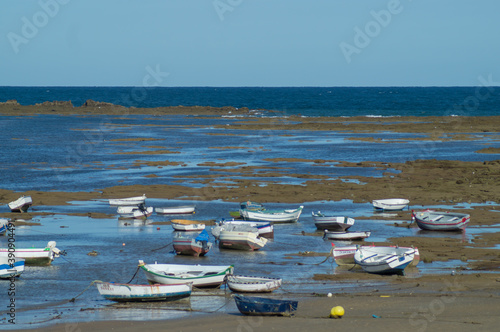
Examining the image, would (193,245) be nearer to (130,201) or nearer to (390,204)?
(130,201)

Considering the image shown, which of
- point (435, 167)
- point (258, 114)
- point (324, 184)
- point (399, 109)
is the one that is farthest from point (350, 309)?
point (399, 109)

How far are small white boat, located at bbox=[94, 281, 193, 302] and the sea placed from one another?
243mm

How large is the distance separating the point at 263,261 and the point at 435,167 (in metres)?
26.3

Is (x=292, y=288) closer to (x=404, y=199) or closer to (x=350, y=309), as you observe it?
(x=350, y=309)

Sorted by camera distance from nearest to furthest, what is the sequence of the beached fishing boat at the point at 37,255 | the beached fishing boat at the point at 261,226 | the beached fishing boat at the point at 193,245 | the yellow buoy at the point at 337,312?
the yellow buoy at the point at 337,312, the beached fishing boat at the point at 37,255, the beached fishing boat at the point at 193,245, the beached fishing boat at the point at 261,226

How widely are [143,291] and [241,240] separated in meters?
7.72

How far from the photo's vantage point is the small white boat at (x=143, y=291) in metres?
18.0

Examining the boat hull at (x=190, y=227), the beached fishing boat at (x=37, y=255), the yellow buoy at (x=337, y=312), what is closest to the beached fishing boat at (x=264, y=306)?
the yellow buoy at (x=337, y=312)

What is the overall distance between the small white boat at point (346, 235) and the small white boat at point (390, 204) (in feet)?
21.3

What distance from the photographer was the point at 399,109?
12900cm

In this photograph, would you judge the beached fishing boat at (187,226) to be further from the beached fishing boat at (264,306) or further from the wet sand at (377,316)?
the beached fishing boat at (264,306)

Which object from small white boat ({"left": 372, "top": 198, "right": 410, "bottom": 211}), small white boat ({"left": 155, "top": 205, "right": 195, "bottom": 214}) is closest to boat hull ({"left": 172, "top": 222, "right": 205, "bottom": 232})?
small white boat ({"left": 155, "top": 205, "right": 195, "bottom": 214})

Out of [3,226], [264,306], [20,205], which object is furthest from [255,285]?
[20,205]

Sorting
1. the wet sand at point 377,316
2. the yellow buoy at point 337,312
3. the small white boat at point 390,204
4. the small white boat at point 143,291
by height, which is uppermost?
the small white boat at point 143,291
